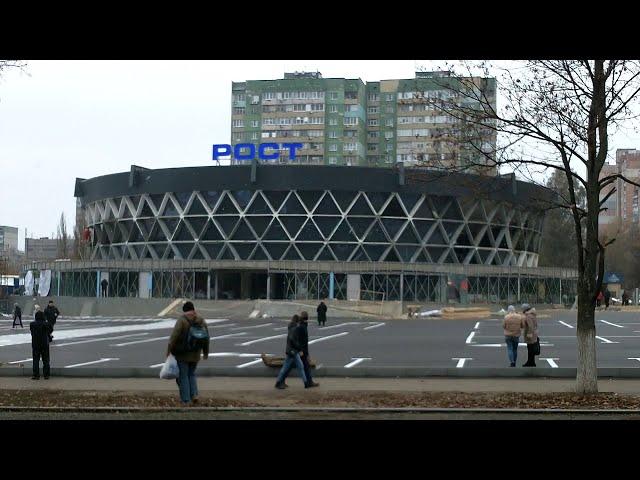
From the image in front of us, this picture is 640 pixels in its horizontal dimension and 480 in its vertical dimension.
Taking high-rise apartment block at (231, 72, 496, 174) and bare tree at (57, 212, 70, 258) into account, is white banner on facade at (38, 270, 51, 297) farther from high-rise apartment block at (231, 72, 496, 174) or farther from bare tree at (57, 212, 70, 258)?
high-rise apartment block at (231, 72, 496, 174)

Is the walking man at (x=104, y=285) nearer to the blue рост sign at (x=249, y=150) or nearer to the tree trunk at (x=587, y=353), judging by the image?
the blue рост sign at (x=249, y=150)

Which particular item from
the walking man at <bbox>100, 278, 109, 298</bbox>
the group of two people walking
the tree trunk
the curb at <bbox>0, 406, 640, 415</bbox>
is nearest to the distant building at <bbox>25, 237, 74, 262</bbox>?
the walking man at <bbox>100, 278, 109, 298</bbox>

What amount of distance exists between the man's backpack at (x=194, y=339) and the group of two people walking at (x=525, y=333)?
9405 mm

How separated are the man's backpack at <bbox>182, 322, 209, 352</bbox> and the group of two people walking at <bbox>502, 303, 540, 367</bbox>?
9.41m

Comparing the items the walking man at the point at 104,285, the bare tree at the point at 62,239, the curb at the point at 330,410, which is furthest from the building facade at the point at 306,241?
the curb at the point at 330,410

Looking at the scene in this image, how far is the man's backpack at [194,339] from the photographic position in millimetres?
14375

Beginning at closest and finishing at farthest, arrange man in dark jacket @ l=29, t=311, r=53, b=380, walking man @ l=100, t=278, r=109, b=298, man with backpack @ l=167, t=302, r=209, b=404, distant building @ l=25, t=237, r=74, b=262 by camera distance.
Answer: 1. man with backpack @ l=167, t=302, r=209, b=404
2. man in dark jacket @ l=29, t=311, r=53, b=380
3. walking man @ l=100, t=278, r=109, b=298
4. distant building @ l=25, t=237, r=74, b=262

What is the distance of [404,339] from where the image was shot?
110ft

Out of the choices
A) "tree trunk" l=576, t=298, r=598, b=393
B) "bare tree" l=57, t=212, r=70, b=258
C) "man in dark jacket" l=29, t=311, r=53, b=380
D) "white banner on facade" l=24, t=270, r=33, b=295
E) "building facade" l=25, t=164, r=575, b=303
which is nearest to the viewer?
"tree trunk" l=576, t=298, r=598, b=393

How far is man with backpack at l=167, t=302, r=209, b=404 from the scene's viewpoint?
14.4 metres

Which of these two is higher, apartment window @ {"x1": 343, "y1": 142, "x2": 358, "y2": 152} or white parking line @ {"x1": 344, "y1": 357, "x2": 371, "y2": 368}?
apartment window @ {"x1": 343, "y1": 142, "x2": 358, "y2": 152}
